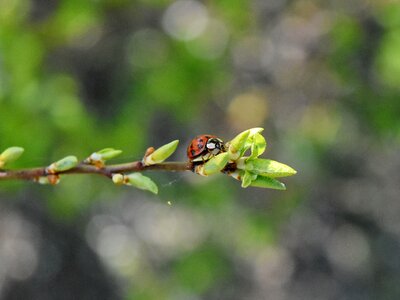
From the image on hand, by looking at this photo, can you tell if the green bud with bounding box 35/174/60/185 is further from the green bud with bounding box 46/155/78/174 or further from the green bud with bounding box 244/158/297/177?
the green bud with bounding box 244/158/297/177

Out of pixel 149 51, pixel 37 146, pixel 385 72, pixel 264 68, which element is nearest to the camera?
pixel 37 146

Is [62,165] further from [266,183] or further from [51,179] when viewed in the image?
[266,183]

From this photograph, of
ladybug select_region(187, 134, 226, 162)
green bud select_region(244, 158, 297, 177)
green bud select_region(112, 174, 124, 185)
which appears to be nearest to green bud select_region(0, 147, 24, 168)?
green bud select_region(112, 174, 124, 185)

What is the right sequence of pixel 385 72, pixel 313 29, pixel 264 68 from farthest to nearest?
pixel 264 68
pixel 313 29
pixel 385 72

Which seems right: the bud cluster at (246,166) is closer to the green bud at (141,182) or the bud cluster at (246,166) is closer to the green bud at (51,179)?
the green bud at (141,182)

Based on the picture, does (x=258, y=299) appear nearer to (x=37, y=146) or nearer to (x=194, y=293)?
(x=194, y=293)

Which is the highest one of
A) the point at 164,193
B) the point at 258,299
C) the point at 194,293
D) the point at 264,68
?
the point at 264,68

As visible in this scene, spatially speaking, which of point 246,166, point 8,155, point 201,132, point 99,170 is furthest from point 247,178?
point 201,132

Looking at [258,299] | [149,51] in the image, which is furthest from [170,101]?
[258,299]

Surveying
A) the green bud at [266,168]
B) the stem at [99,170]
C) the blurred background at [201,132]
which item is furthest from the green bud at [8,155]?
the blurred background at [201,132]
